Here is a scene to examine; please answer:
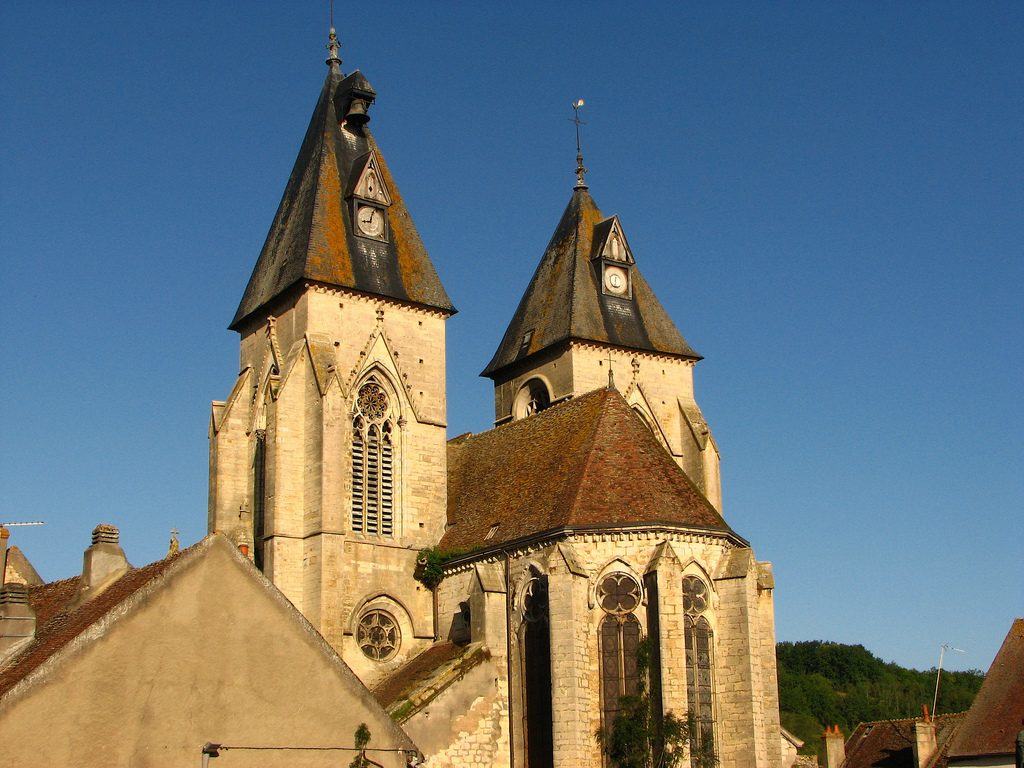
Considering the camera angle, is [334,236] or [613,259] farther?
[613,259]

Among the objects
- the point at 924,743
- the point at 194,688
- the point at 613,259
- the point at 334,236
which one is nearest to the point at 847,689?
the point at 924,743

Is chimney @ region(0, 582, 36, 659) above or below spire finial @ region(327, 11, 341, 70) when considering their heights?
below

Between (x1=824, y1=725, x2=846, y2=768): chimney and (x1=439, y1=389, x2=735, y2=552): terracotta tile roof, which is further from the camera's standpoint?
(x1=824, y1=725, x2=846, y2=768): chimney

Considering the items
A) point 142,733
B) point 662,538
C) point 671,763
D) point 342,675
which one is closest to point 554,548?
point 662,538

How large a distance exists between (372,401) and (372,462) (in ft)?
4.67

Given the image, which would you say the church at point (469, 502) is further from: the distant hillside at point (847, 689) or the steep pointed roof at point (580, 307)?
the distant hillside at point (847, 689)

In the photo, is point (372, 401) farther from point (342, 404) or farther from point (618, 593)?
point (618, 593)

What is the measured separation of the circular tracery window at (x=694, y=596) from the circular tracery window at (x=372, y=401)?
8.63m

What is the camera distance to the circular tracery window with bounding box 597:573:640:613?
26266mm

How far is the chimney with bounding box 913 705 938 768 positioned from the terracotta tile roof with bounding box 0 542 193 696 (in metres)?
22.3

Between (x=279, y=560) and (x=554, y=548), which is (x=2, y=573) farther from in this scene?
(x=554, y=548)

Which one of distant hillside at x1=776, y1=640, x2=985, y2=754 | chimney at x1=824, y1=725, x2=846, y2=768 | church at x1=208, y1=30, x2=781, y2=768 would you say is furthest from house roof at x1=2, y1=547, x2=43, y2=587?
distant hillside at x1=776, y1=640, x2=985, y2=754

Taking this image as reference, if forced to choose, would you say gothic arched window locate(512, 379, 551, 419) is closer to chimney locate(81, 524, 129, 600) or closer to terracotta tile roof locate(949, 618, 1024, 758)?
terracotta tile roof locate(949, 618, 1024, 758)

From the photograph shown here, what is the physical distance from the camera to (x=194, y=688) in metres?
16.6
